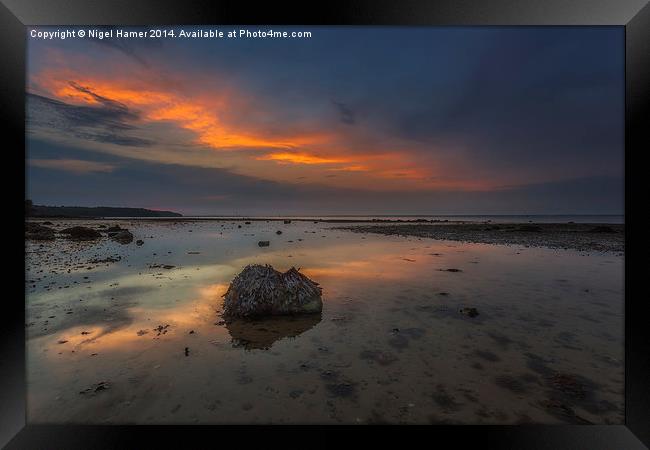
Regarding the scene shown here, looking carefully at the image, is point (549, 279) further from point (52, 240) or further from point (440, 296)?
point (52, 240)

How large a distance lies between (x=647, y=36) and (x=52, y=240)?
27228mm

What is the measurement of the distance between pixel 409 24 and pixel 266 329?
5032 mm

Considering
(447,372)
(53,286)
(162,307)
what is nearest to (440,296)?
(447,372)

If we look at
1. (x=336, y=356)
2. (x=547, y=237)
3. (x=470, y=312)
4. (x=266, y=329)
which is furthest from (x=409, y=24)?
(x=547, y=237)

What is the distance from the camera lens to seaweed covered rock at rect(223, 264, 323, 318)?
5.21 meters

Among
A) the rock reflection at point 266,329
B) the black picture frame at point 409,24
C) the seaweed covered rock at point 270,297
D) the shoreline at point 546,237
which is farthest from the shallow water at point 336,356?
the shoreline at point 546,237

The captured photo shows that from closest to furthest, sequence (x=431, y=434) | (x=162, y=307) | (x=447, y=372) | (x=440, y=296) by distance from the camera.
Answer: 1. (x=431, y=434)
2. (x=447, y=372)
3. (x=162, y=307)
4. (x=440, y=296)

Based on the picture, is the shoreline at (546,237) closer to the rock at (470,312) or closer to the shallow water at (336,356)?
the shallow water at (336,356)

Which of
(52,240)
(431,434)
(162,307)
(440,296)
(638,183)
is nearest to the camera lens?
(431,434)

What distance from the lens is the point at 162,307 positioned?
557cm

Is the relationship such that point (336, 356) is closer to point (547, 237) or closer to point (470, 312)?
point (470, 312)

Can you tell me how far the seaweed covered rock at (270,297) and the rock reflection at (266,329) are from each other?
0.16 metres

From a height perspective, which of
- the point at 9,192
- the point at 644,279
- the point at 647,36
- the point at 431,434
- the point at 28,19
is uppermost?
the point at 28,19

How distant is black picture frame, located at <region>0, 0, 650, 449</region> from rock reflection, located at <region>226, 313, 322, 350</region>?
5.10 feet
